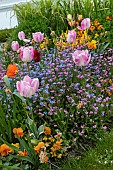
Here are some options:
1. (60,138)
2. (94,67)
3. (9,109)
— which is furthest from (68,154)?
(94,67)

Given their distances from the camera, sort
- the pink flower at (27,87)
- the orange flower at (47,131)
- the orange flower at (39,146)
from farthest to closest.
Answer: the orange flower at (47,131)
the orange flower at (39,146)
the pink flower at (27,87)

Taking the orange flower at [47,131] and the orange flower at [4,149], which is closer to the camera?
the orange flower at [4,149]

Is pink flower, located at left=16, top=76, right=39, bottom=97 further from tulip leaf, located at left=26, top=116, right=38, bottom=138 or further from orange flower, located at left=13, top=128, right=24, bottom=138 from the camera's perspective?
orange flower, located at left=13, top=128, right=24, bottom=138

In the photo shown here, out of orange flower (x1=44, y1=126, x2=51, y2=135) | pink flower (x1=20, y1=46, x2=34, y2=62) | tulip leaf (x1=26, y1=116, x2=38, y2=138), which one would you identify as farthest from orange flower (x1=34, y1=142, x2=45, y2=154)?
pink flower (x1=20, y1=46, x2=34, y2=62)

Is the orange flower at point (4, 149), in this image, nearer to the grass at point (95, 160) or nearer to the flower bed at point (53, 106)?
the flower bed at point (53, 106)

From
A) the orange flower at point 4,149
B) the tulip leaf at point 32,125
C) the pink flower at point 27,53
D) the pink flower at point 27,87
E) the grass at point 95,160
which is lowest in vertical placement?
the grass at point 95,160

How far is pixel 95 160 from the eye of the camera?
9.68 feet

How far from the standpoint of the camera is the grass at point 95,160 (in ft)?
9.53

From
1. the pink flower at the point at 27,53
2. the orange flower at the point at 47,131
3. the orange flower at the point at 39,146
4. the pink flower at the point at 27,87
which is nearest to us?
the pink flower at the point at 27,87

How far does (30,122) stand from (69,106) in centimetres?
57

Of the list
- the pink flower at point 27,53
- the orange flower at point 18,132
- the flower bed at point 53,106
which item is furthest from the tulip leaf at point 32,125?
the pink flower at point 27,53

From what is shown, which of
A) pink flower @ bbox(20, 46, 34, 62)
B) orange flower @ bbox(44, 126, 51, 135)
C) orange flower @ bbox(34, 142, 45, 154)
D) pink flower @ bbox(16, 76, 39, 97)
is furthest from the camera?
orange flower @ bbox(44, 126, 51, 135)

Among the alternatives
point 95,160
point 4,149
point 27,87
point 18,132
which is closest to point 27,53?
point 27,87

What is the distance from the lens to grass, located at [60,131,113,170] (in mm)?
2904
